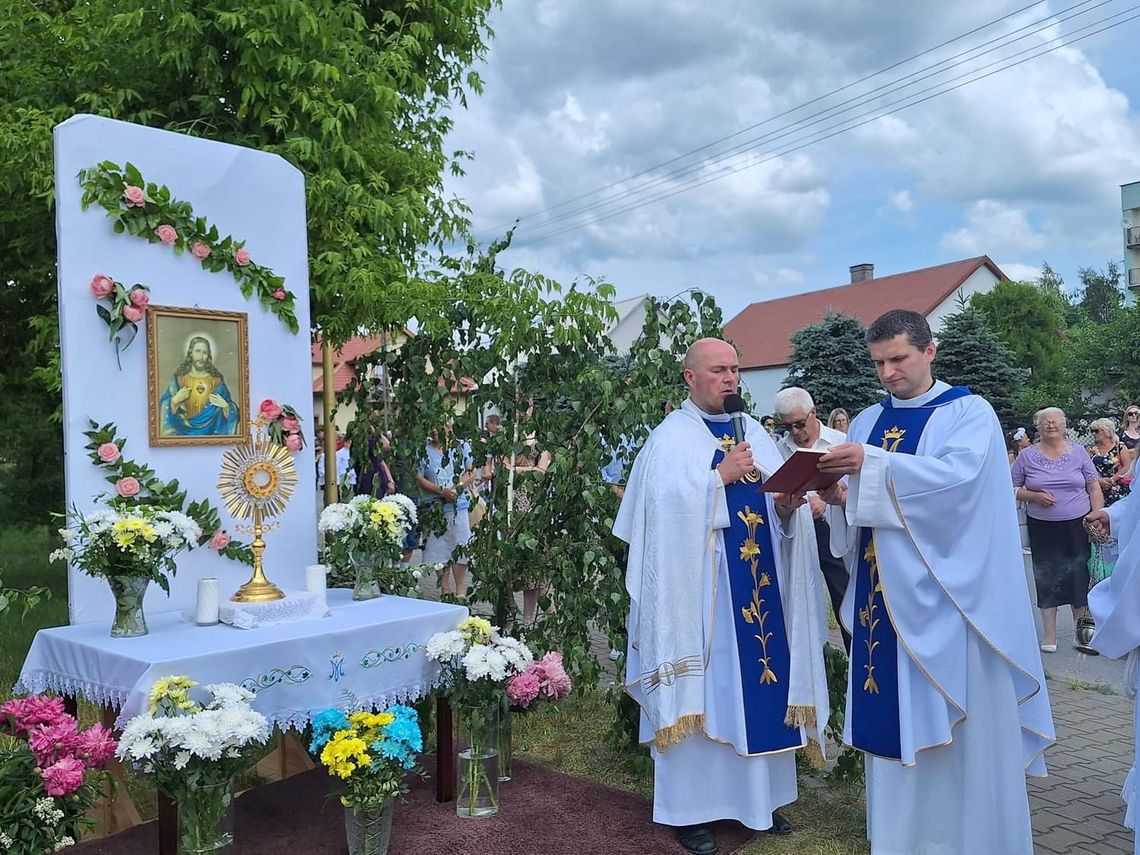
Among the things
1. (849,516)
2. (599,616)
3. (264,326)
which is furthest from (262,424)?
(849,516)

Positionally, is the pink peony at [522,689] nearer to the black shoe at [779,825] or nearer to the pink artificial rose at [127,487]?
the black shoe at [779,825]

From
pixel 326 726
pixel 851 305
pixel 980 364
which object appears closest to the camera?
pixel 326 726

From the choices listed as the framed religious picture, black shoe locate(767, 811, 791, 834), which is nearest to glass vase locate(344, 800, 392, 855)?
black shoe locate(767, 811, 791, 834)

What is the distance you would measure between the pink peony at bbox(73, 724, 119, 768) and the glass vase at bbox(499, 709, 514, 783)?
1687mm

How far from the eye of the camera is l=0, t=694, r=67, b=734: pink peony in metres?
3.55

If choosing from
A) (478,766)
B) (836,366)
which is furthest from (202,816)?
(836,366)

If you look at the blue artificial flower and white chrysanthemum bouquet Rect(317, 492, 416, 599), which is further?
white chrysanthemum bouquet Rect(317, 492, 416, 599)

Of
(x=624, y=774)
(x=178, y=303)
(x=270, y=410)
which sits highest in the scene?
(x=178, y=303)

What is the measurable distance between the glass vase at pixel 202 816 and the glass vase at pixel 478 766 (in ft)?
3.80

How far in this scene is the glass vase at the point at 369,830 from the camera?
381 centimetres

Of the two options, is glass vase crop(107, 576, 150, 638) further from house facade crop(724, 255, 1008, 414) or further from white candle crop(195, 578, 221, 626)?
house facade crop(724, 255, 1008, 414)

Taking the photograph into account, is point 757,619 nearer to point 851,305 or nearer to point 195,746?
point 195,746

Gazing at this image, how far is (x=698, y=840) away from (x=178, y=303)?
3446 millimetres

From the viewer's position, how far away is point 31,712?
357cm
